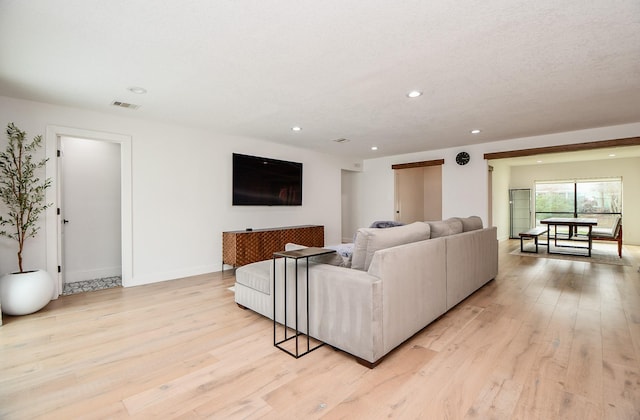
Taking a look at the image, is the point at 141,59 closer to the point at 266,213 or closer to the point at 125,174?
the point at 125,174

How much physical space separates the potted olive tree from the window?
37.8 ft

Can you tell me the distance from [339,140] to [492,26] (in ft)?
11.6

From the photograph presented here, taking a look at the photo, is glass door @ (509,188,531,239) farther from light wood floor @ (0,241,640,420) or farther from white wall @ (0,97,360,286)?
white wall @ (0,97,360,286)

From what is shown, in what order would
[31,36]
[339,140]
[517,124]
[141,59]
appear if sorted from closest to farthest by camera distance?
1. [31,36]
2. [141,59]
3. [517,124]
4. [339,140]

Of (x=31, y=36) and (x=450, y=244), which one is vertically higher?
(x=31, y=36)

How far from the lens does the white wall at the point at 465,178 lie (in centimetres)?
489

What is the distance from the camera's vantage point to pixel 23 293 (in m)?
2.85

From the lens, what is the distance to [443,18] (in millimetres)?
1848

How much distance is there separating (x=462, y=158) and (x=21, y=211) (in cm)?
689

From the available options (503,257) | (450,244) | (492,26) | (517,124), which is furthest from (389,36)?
(503,257)

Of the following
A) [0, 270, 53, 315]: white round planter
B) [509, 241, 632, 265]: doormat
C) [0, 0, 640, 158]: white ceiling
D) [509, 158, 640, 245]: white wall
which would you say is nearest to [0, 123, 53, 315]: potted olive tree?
[0, 270, 53, 315]: white round planter

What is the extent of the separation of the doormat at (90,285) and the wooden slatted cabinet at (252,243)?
4.98 feet

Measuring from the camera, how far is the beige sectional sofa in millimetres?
1934

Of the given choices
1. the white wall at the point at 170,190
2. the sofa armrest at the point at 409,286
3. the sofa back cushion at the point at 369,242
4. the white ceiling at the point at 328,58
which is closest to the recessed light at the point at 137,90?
the white ceiling at the point at 328,58
